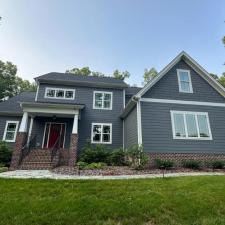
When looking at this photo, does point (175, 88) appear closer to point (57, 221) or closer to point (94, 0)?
point (94, 0)

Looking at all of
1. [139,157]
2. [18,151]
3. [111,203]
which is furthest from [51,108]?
[111,203]

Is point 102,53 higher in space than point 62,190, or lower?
higher

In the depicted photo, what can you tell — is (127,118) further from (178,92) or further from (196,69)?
(196,69)

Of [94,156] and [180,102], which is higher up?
[180,102]

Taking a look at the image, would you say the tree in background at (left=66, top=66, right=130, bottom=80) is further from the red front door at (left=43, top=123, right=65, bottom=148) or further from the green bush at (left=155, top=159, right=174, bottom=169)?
the green bush at (left=155, top=159, right=174, bottom=169)

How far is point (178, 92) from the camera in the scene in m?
11.4

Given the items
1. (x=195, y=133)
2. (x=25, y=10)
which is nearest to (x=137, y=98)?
(x=195, y=133)

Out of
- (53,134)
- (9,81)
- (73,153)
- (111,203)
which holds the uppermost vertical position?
(9,81)

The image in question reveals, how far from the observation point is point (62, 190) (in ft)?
15.9

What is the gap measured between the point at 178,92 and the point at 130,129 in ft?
12.9

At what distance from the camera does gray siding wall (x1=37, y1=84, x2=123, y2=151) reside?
13562 millimetres

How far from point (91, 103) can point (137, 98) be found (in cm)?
510

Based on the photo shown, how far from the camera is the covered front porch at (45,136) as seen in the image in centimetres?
1022

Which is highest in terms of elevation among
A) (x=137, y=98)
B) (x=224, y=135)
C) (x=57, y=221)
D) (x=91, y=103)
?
(x=91, y=103)
